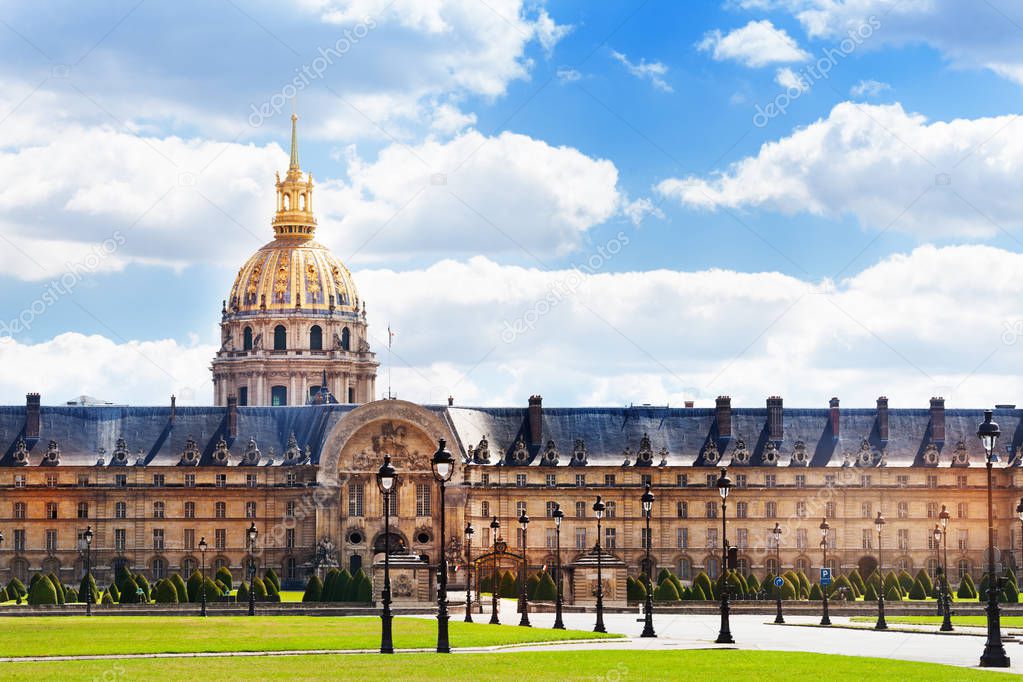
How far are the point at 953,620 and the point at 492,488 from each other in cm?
5393

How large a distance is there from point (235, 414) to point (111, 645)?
79897mm

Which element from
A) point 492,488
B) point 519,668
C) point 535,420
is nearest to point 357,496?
point 492,488

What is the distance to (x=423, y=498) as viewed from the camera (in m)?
135

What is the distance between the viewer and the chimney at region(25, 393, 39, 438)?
136 meters

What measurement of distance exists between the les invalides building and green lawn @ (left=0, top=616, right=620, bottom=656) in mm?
49088

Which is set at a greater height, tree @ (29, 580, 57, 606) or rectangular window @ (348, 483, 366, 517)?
rectangular window @ (348, 483, 366, 517)

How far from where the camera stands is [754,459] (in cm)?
13738

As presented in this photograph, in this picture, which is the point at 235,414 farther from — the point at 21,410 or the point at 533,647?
the point at 533,647

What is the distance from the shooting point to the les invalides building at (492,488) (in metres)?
134

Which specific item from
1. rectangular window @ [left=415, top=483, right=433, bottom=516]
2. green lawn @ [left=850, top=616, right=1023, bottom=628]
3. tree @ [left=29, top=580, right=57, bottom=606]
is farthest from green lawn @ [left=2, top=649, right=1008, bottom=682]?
rectangular window @ [left=415, top=483, right=433, bottom=516]

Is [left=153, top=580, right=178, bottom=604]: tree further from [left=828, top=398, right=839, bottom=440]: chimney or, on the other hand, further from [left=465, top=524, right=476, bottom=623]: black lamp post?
[left=828, top=398, right=839, bottom=440]: chimney

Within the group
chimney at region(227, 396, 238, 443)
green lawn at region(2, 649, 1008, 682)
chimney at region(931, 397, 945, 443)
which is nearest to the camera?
green lawn at region(2, 649, 1008, 682)

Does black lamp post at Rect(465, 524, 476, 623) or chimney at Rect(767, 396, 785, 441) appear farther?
chimney at Rect(767, 396, 785, 441)

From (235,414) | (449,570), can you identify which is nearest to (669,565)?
(449,570)
